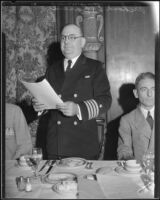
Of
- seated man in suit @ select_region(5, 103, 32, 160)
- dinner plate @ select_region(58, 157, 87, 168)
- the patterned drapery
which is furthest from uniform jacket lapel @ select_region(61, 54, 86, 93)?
the patterned drapery

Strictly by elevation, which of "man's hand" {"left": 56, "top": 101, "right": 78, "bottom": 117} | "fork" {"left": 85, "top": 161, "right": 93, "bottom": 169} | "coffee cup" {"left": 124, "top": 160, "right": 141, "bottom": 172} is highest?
"man's hand" {"left": 56, "top": 101, "right": 78, "bottom": 117}

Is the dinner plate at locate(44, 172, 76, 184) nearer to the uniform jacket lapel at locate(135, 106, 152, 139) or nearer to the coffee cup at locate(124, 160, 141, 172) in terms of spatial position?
the coffee cup at locate(124, 160, 141, 172)

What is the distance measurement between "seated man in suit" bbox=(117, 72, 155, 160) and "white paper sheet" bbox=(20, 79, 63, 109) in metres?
0.44

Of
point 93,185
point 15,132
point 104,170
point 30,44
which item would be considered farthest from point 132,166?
point 30,44

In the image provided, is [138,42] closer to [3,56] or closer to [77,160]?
[77,160]

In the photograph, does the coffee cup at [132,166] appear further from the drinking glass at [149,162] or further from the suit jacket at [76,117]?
the suit jacket at [76,117]

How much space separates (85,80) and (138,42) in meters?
0.71

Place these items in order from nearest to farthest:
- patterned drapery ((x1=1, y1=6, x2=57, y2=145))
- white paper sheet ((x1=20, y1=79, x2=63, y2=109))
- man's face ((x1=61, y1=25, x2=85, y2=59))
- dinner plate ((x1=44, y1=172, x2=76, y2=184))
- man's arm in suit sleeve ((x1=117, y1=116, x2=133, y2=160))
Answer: dinner plate ((x1=44, y1=172, x2=76, y2=184))
white paper sheet ((x1=20, y1=79, x2=63, y2=109))
man's arm in suit sleeve ((x1=117, y1=116, x2=133, y2=160))
man's face ((x1=61, y1=25, x2=85, y2=59))
patterned drapery ((x1=1, y1=6, x2=57, y2=145))

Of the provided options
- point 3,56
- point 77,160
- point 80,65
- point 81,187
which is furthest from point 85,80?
point 3,56

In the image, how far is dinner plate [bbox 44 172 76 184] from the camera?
0.91 m

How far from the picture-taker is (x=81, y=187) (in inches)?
33.7

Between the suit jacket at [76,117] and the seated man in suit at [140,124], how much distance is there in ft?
0.51

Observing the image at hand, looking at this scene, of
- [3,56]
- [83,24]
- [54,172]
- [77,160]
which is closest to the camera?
[3,56]

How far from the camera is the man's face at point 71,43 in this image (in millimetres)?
1406
